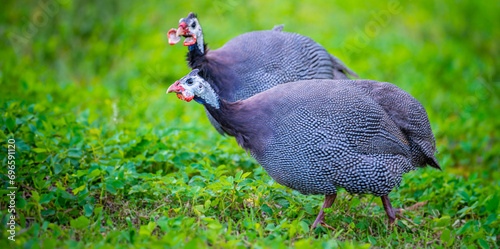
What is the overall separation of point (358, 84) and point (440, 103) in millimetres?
3600

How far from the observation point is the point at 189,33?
163 inches

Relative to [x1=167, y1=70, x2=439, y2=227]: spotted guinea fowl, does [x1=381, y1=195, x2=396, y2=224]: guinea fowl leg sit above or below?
below

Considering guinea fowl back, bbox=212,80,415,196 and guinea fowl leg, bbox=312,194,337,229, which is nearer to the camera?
guinea fowl back, bbox=212,80,415,196

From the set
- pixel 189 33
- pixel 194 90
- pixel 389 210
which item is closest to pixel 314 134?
pixel 194 90

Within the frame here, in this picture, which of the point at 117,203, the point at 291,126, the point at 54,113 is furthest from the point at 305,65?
the point at 54,113

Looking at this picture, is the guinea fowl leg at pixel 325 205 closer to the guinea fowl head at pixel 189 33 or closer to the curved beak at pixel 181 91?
the curved beak at pixel 181 91

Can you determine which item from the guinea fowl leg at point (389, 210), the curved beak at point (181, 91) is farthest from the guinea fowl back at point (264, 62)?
the guinea fowl leg at point (389, 210)

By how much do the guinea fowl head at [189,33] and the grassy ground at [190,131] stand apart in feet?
2.77

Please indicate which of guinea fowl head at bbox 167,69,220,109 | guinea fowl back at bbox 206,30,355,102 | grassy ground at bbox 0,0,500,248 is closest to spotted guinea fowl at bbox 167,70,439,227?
guinea fowl head at bbox 167,69,220,109

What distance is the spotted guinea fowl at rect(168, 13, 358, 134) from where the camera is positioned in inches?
165

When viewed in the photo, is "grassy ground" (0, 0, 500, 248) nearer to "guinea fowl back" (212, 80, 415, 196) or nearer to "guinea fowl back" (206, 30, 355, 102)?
"guinea fowl back" (212, 80, 415, 196)

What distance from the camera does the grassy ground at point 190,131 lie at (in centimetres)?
338

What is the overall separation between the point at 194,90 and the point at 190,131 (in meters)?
1.64

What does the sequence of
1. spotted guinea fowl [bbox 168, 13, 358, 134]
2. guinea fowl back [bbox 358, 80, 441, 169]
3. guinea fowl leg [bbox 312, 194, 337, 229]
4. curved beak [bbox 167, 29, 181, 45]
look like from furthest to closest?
1. spotted guinea fowl [bbox 168, 13, 358, 134]
2. curved beak [bbox 167, 29, 181, 45]
3. guinea fowl back [bbox 358, 80, 441, 169]
4. guinea fowl leg [bbox 312, 194, 337, 229]
